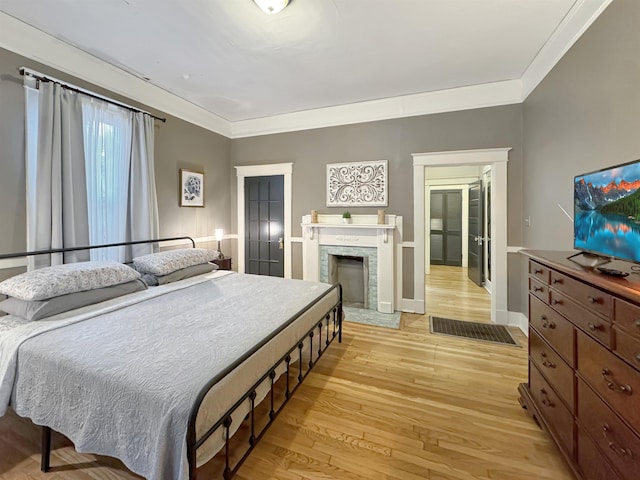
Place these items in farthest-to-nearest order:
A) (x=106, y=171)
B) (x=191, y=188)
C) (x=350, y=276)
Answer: (x=350, y=276) → (x=191, y=188) → (x=106, y=171)

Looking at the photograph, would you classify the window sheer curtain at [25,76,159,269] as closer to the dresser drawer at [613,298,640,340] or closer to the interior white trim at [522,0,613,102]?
the dresser drawer at [613,298,640,340]

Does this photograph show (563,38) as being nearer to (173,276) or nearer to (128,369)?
(128,369)

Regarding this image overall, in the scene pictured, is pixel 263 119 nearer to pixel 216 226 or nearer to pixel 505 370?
pixel 216 226

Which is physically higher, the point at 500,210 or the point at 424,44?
the point at 424,44

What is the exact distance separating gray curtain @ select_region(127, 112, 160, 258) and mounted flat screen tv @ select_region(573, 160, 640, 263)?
159 inches

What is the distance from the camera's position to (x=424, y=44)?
109 inches

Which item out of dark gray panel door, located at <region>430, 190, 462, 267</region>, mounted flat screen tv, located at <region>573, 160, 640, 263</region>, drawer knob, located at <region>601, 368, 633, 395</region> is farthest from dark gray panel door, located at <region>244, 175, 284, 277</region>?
dark gray panel door, located at <region>430, 190, 462, 267</region>

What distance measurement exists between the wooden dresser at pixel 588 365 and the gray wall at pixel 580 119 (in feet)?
2.93

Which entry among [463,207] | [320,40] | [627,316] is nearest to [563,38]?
[320,40]

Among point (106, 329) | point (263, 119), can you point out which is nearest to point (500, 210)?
point (263, 119)

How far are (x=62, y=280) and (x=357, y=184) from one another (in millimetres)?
3472

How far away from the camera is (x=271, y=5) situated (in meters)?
2.16

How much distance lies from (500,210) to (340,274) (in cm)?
244

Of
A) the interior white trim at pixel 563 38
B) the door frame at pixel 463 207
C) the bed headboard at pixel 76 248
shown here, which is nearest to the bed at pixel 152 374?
the bed headboard at pixel 76 248
